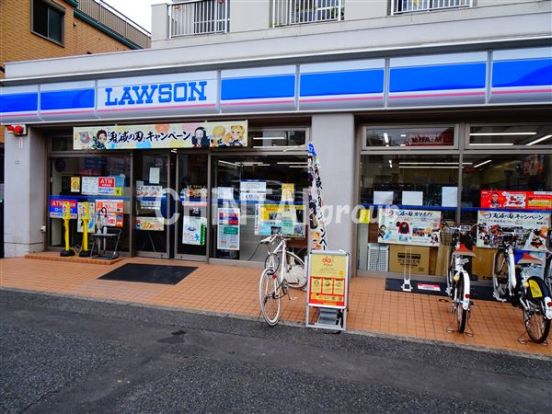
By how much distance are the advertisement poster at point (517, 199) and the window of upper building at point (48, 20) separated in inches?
598

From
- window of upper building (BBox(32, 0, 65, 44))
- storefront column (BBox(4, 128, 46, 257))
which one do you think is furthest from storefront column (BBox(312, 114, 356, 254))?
window of upper building (BBox(32, 0, 65, 44))

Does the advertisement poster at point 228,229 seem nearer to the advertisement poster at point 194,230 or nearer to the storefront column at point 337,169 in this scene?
the advertisement poster at point 194,230

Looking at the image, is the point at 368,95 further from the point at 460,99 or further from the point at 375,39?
the point at 460,99

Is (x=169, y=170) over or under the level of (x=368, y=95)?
under

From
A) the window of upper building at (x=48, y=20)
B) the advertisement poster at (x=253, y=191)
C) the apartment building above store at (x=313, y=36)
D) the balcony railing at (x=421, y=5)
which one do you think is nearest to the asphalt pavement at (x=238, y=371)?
the advertisement poster at (x=253, y=191)

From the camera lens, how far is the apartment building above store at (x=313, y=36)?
660 centimetres

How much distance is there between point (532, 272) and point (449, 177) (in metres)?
2.27

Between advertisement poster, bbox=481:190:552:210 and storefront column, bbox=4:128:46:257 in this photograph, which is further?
storefront column, bbox=4:128:46:257

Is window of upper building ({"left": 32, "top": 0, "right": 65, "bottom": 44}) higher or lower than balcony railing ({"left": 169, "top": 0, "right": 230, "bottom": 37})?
higher

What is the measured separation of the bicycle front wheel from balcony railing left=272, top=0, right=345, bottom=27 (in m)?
6.40

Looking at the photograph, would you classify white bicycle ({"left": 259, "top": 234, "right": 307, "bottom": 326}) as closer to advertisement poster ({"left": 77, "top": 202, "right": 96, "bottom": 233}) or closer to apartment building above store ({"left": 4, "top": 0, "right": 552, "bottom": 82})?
apartment building above store ({"left": 4, "top": 0, "right": 552, "bottom": 82})

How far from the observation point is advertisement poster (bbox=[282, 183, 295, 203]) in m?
8.29

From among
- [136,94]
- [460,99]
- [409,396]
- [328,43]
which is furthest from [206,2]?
[409,396]

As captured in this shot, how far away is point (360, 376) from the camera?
3.90 metres
